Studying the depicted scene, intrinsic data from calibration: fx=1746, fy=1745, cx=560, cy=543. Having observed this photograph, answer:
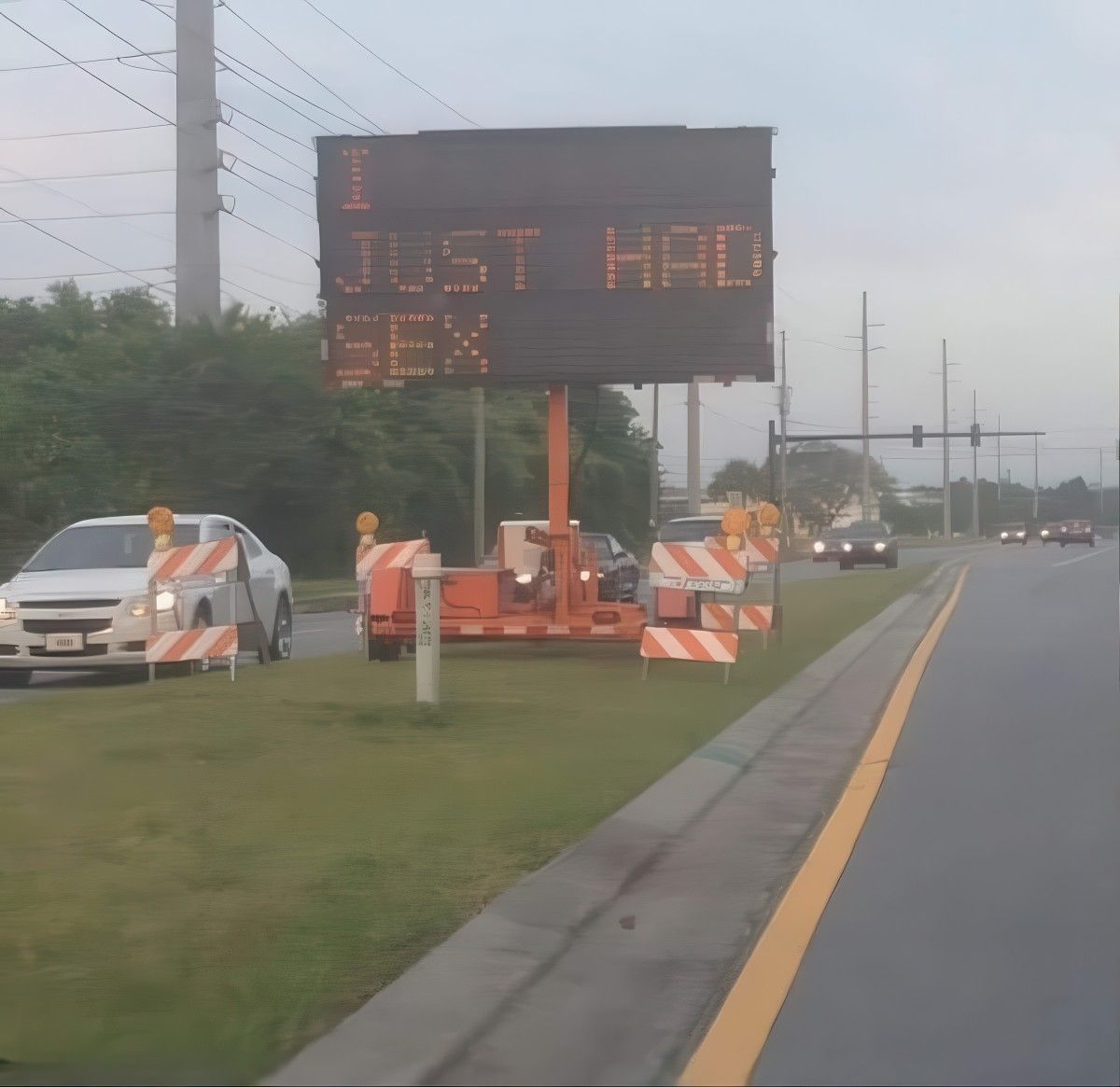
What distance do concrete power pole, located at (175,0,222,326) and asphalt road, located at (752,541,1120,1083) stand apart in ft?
93.2

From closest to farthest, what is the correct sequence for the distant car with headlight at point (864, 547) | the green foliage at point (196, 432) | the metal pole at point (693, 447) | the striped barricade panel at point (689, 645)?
1. the striped barricade panel at point (689, 645)
2. the green foliage at point (196, 432)
3. the distant car with headlight at point (864, 547)
4. the metal pole at point (693, 447)

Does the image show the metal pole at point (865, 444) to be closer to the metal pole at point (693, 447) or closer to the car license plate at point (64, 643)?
the metal pole at point (693, 447)

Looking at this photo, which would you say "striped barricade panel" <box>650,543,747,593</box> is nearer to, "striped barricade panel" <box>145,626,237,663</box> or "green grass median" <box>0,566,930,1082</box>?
"green grass median" <box>0,566,930,1082</box>

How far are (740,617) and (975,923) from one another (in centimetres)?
1448

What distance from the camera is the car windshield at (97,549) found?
1753 cm

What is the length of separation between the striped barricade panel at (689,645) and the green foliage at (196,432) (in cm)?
1501

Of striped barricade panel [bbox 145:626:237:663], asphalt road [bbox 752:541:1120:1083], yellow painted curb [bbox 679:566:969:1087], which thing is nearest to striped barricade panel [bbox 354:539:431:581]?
striped barricade panel [bbox 145:626:237:663]

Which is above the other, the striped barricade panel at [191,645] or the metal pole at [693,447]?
the metal pole at [693,447]

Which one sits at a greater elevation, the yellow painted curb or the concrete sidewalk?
the concrete sidewalk

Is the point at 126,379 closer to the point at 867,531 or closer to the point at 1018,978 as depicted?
the point at 867,531

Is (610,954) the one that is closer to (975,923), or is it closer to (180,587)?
(975,923)

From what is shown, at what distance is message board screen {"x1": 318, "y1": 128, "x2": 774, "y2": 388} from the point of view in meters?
16.5

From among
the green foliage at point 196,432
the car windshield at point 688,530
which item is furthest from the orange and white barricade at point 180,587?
the car windshield at point 688,530

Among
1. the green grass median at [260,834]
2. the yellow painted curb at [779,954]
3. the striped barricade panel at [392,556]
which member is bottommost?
the yellow painted curb at [779,954]
